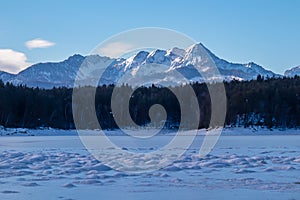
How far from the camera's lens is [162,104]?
294 ft

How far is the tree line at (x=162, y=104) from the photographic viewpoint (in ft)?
243

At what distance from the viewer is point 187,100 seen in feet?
290

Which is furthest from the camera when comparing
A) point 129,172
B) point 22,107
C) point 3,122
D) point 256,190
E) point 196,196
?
point 22,107

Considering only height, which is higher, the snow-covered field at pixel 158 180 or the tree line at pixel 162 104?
the tree line at pixel 162 104

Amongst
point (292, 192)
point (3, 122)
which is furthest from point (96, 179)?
point (3, 122)

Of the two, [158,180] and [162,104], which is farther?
[162,104]

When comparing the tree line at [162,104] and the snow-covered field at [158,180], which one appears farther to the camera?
the tree line at [162,104]

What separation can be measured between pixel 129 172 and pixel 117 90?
85.2 metres

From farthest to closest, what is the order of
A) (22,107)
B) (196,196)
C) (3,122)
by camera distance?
(22,107) → (3,122) → (196,196)

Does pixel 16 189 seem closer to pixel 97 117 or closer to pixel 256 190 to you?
pixel 256 190

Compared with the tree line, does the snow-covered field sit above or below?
below

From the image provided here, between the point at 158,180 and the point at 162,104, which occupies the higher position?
the point at 162,104

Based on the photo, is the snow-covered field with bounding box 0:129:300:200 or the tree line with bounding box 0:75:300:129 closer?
the snow-covered field with bounding box 0:129:300:200

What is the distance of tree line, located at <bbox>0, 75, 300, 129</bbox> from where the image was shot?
7412cm
